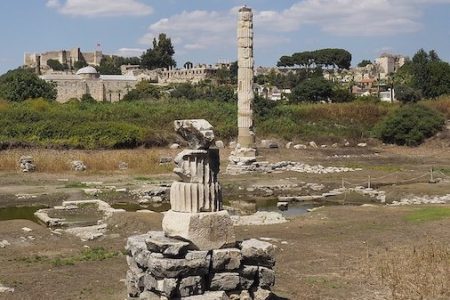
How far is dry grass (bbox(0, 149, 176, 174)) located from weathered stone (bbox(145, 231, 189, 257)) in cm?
2263

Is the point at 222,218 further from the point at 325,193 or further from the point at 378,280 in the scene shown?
the point at 325,193

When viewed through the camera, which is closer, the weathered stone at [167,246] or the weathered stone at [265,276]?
the weathered stone at [167,246]

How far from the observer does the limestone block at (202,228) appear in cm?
905

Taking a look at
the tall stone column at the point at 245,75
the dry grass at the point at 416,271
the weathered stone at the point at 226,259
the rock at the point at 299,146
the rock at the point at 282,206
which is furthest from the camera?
the rock at the point at 299,146

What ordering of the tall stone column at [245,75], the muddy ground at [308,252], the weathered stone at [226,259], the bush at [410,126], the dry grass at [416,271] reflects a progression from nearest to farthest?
the weathered stone at [226,259]
the dry grass at [416,271]
the muddy ground at [308,252]
the tall stone column at [245,75]
the bush at [410,126]

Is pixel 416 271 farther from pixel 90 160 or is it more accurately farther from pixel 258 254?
pixel 90 160

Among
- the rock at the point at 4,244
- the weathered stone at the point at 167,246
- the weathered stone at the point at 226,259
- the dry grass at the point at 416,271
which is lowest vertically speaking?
the rock at the point at 4,244

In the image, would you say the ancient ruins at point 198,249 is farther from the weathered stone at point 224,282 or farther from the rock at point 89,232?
the rock at point 89,232

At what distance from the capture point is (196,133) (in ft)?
30.6

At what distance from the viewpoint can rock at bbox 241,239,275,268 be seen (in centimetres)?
921

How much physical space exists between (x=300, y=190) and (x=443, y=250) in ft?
47.8

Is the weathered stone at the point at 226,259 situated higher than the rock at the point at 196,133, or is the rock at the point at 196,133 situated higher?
the rock at the point at 196,133

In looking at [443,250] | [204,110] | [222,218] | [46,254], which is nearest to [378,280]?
[443,250]

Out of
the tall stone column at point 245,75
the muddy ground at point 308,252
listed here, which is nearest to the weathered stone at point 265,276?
the muddy ground at point 308,252
